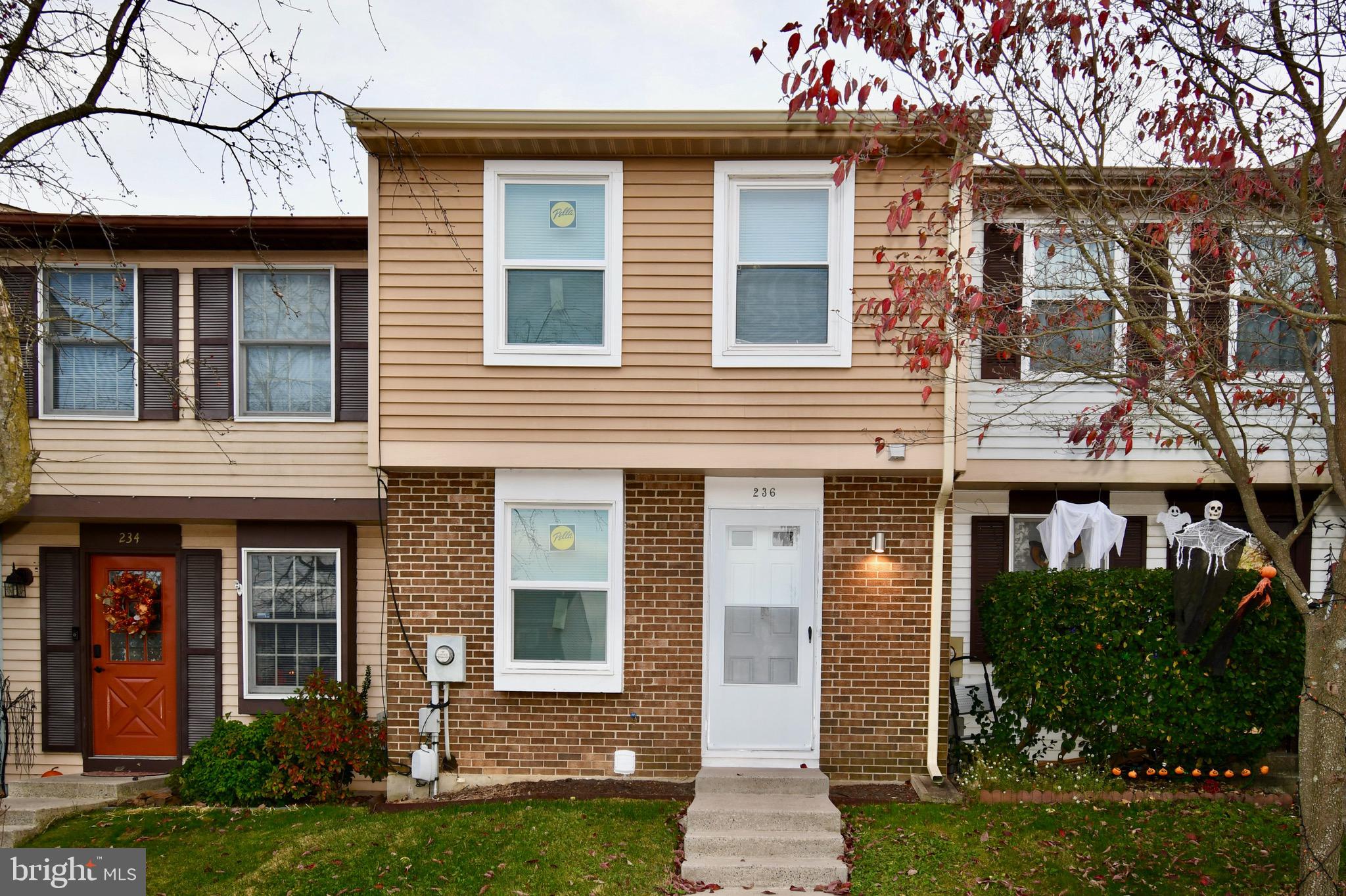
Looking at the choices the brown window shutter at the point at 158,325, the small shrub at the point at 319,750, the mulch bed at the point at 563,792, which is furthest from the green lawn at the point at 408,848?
the brown window shutter at the point at 158,325

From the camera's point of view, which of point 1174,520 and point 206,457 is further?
point 206,457

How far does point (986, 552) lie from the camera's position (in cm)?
790

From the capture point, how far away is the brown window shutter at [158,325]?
7699 millimetres

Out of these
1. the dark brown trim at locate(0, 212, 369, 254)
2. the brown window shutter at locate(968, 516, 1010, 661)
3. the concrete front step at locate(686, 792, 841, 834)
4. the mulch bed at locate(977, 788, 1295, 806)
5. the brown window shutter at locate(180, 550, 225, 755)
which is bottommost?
the mulch bed at locate(977, 788, 1295, 806)

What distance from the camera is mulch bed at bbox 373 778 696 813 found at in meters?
6.32

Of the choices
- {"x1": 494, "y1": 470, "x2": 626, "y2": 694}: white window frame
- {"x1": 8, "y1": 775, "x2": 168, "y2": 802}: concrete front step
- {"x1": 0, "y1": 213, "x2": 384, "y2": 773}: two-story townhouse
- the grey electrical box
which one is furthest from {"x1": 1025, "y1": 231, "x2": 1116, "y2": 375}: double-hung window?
{"x1": 8, "y1": 775, "x2": 168, "y2": 802}: concrete front step

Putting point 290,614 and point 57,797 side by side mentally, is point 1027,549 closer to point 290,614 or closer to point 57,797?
point 290,614

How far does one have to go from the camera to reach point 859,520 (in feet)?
22.0

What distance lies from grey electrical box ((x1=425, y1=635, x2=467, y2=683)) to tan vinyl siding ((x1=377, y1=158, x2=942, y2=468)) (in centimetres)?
160

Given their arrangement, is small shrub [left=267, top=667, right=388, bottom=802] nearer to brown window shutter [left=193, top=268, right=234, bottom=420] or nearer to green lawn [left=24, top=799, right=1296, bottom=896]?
green lawn [left=24, top=799, right=1296, bottom=896]

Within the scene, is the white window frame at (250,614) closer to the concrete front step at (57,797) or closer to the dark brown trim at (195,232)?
the concrete front step at (57,797)

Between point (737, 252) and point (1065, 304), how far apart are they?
264 centimetres

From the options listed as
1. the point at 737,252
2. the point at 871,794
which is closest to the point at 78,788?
the point at 871,794

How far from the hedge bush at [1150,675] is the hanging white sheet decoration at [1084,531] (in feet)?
1.84
